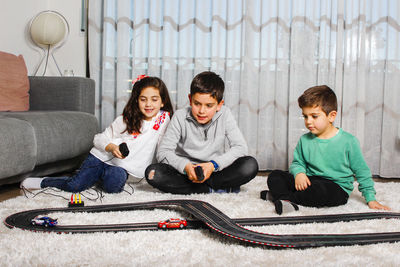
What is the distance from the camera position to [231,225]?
112 cm

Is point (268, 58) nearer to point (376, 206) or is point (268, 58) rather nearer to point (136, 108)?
point (136, 108)

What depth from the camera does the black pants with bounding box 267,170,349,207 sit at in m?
1.50

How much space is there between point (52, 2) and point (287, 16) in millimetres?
1750

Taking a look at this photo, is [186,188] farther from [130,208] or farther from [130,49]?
[130,49]

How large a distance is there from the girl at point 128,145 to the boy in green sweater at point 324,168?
0.63 metres

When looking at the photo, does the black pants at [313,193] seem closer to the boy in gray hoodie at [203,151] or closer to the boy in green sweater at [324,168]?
the boy in green sweater at [324,168]

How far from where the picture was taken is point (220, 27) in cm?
268

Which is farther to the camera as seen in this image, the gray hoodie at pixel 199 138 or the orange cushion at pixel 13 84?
the orange cushion at pixel 13 84

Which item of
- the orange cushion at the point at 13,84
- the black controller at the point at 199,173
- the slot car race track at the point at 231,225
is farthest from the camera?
the orange cushion at the point at 13,84

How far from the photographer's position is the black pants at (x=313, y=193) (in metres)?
1.50

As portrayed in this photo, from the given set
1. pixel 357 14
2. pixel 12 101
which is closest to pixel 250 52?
pixel 357 14

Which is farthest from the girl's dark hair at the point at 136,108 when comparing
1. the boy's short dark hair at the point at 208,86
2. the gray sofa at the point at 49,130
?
the gray sofa at the point at 49,130

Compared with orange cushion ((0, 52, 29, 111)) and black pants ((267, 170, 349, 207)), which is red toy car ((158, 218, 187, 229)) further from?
orange cushion ((0, 52, 29, 111))

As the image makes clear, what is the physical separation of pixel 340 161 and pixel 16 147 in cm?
133
